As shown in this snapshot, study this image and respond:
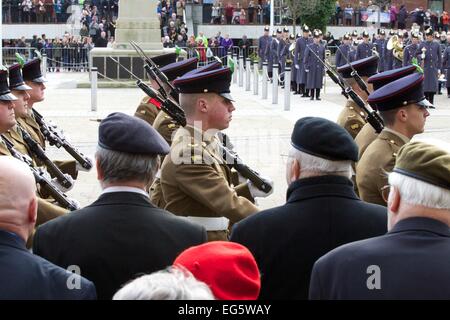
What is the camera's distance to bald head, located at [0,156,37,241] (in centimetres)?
335

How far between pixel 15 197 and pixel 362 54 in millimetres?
23617

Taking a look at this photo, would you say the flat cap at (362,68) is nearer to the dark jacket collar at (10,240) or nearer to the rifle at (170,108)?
the rifle at (170,108)

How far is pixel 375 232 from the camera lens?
4090mm

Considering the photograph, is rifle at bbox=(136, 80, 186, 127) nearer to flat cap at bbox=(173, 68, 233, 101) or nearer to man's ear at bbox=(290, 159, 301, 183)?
flat cap at bbox=(173, 68, 233, 101)

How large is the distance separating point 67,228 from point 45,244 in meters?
0.13

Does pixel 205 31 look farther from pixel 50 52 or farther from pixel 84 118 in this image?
pixel 84 118

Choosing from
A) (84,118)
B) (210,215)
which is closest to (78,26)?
(84,118)

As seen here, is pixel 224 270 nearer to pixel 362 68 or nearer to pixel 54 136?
pixel 54 136

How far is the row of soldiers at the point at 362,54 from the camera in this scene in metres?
24.4

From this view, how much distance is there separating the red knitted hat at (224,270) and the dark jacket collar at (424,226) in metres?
0.68

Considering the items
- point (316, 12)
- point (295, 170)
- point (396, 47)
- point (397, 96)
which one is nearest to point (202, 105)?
point (397, 96)

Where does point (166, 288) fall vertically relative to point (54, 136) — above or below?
above

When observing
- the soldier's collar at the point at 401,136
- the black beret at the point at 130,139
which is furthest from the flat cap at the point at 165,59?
the black beret at the point at 130,139

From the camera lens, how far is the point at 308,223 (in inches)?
158
